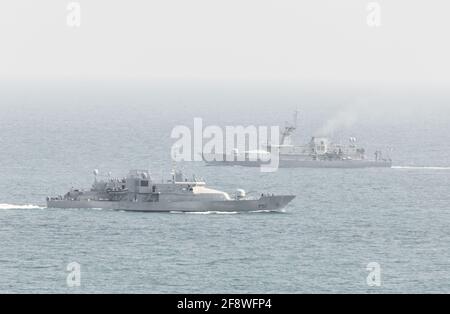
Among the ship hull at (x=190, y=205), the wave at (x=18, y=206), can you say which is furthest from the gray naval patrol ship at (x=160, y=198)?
the wave at (x=18, y=206)

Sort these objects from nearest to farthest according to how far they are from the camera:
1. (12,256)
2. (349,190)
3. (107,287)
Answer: (107,287), (12,256), (349,190)

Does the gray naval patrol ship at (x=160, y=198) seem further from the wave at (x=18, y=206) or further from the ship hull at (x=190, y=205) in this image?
the wave at (x=18, y=206)

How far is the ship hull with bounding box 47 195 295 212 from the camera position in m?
159

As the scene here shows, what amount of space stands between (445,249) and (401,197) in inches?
1686

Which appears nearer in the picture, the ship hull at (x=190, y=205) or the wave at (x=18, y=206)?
the ship hull at (x=190, y=205)

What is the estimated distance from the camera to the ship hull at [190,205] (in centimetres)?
15900

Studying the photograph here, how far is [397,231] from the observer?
150 metres

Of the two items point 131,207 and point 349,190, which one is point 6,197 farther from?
point 349,190

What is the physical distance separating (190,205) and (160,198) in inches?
144

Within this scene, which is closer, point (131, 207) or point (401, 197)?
point (131, 207)

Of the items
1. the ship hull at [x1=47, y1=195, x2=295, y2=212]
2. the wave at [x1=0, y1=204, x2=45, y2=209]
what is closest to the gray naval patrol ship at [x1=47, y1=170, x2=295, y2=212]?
the ship hull at [x1=47, y1=195, x2=295, y2=212]
